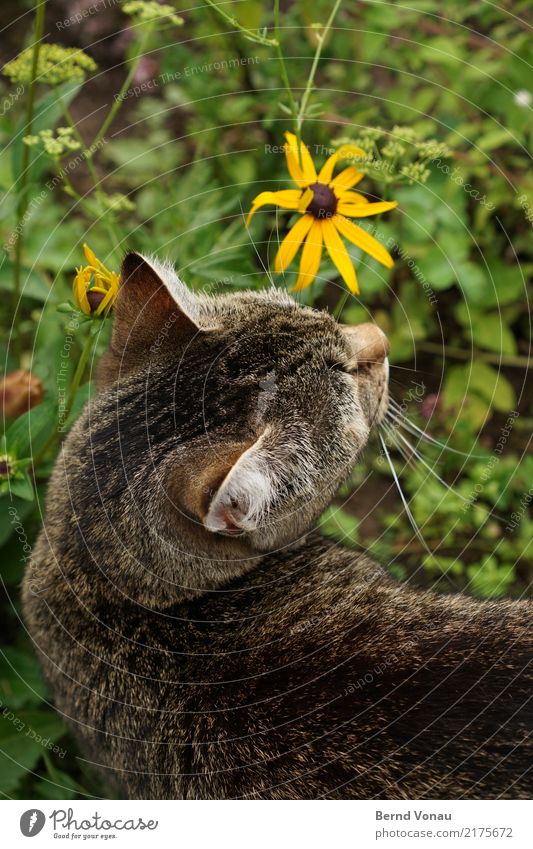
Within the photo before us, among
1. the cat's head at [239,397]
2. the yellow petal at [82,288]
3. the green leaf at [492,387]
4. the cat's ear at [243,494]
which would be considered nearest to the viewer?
the cat's ear at [243,494]

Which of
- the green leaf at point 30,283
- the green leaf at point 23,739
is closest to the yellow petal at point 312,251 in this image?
the green leaf at point 30,283

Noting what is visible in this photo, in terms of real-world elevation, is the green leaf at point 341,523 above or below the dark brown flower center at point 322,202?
below

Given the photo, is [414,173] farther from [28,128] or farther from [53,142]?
[28,128]

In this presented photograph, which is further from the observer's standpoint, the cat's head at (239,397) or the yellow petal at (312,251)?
the yellow petal at (312,251)

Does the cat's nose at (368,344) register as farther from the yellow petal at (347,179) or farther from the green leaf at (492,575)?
the green leaf at (492,575)

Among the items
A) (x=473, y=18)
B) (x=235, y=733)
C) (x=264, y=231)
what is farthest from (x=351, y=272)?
(x=473, y=18)

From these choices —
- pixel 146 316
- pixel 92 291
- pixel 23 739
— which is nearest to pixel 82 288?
pixel 92 291

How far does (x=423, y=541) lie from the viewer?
3.17 meters

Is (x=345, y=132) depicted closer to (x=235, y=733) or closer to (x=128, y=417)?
(x=128, y=417)

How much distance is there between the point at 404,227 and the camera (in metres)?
3.29

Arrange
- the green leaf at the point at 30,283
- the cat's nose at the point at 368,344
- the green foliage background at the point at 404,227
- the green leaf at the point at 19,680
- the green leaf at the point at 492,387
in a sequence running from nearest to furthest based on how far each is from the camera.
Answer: the cat's nose at the point at 368,344 < the green leaf at the point at 19,680 < the green leaf at the point at 30,283 < the green foliage background at the point at 404,227 < the green leaf at the point at 492,387

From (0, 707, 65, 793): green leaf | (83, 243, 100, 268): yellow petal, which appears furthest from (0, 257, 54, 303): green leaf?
(0, 707, 65, 793): green leaf

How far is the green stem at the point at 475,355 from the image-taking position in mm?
3504

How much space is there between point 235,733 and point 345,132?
2382mm
